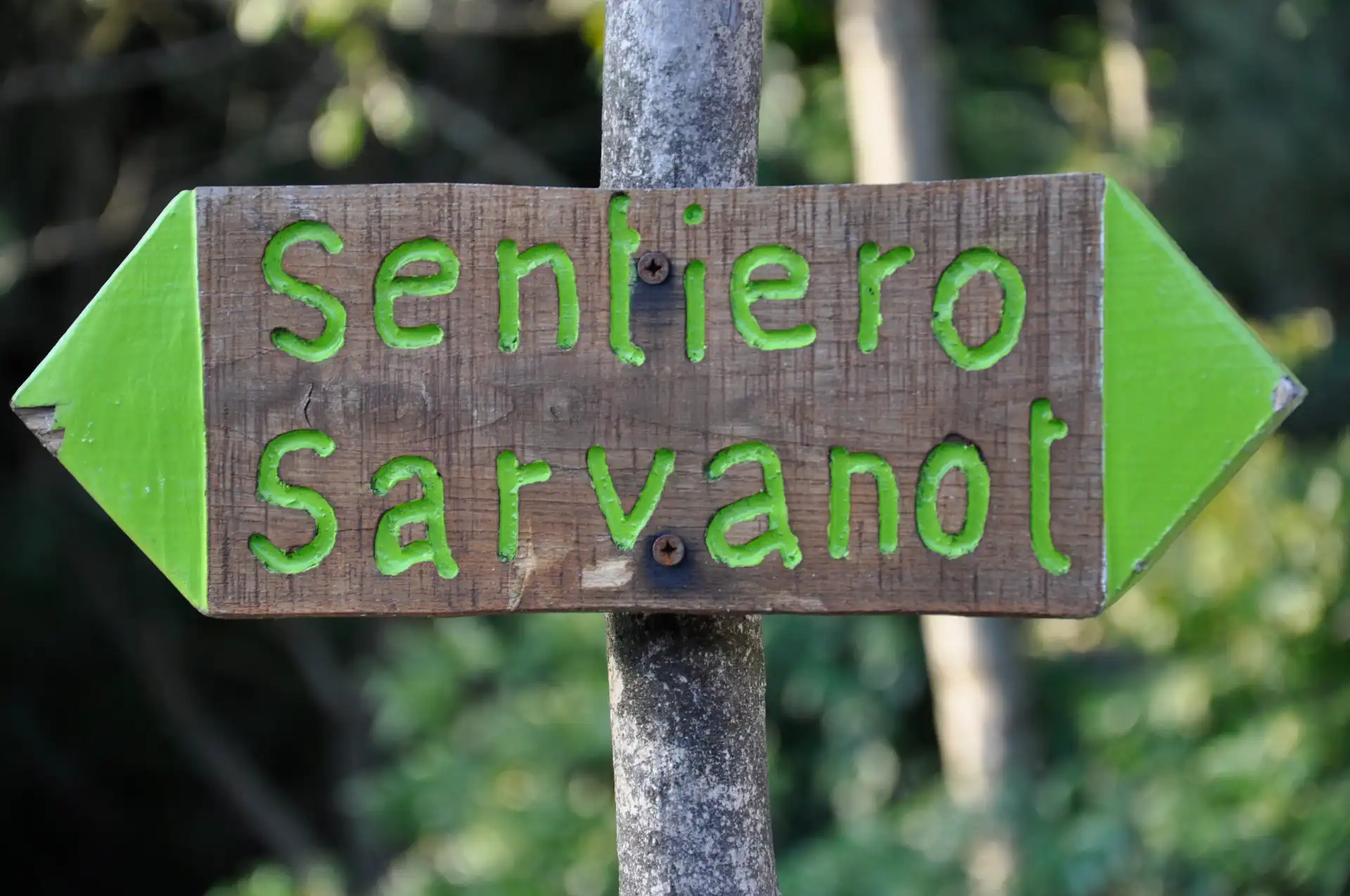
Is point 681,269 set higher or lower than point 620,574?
higher

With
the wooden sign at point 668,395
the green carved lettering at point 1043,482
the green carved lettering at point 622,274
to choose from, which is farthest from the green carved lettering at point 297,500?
the green carved lettering at point 1043,482

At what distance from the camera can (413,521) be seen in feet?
3.32

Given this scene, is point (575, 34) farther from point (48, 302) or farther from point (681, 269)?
point (681, 269)

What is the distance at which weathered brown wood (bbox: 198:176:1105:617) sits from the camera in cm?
97

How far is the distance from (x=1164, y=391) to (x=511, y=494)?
48cm

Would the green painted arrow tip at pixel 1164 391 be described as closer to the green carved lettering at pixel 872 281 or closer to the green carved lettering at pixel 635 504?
the green carved lettering at pixel 872 281

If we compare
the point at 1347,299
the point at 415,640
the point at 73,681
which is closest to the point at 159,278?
the point at 415,640

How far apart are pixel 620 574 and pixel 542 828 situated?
2.46 meters

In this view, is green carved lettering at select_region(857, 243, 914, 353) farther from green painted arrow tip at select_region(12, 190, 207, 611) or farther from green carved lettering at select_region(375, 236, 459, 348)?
green painted arrow tip at select_region(12, 190, 207, 611)

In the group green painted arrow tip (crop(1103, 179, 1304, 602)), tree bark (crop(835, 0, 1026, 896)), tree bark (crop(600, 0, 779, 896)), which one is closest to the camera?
green painted arrow tip (crop(1103, 179, 1304, 602))

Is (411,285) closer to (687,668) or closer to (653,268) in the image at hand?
(653,268)

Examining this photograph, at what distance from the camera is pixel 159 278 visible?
103 cm

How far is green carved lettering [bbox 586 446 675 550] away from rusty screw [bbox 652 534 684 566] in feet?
0.05

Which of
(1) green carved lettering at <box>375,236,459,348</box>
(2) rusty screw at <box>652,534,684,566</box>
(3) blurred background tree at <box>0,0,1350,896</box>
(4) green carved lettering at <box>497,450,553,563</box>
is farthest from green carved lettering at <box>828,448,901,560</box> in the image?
(3) blurred background tree at <box>0,0,1350,896</box>
